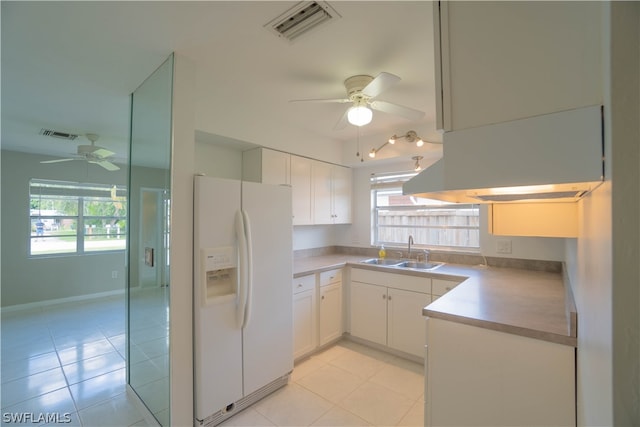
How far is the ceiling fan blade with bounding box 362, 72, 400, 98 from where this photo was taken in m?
1.64

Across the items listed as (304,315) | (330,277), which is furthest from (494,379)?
(330,277)

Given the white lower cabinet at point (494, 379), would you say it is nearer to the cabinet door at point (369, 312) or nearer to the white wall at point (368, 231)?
the cabinet door at point (369, 312)

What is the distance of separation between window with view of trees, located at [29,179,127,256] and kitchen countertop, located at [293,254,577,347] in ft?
15.0

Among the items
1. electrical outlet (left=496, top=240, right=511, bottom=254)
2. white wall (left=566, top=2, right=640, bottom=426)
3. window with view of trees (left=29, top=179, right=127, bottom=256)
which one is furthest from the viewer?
window with view of trees (left=29, top=179, right=127, bottom=256)

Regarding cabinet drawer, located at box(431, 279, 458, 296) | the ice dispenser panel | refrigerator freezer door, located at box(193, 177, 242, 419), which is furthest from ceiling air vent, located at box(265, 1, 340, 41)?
cabinet drawer, located at box(431, 279, 458, 296)

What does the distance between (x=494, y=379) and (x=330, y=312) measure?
195 centimetres

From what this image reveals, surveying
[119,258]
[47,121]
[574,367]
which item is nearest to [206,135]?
[47,121]

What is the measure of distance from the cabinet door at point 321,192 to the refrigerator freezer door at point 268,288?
3.52ft

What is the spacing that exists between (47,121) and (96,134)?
0.50 metres

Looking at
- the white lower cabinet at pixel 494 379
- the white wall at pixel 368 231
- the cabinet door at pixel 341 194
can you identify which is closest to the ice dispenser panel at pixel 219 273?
the white lower cabinet at pixel 494 379

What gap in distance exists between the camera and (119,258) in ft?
17.3

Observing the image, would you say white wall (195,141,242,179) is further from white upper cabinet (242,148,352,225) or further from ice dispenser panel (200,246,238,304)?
ice dispenser panel (200,246,238,304)

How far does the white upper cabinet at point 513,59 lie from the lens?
64 centimetres

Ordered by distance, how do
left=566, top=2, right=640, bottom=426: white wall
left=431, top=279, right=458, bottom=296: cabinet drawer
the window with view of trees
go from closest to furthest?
left=566, top=2, right=640, bottom=426: white wall
left=431, top=279, right=458, bottom=296: cabinet drawer
the window with view of trees
